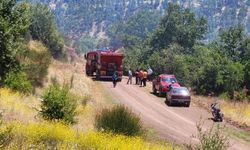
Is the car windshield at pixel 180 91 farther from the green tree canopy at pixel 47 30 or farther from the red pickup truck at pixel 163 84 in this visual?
the green tree canopy at pixel 47 30

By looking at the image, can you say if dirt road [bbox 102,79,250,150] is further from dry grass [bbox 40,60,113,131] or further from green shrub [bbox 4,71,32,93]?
green shrub [bbox 4,71,32,93]

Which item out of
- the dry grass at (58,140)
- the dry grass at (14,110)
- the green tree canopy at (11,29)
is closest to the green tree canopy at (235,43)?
the green tree canopy at (11,29)

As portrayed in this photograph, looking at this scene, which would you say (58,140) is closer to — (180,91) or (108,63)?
(180,91)

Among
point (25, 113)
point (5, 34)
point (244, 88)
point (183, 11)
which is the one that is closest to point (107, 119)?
point (25, 113)

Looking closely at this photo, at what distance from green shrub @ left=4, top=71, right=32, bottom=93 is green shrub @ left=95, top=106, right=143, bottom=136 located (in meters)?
10.2

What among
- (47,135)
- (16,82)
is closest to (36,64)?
(16,82)

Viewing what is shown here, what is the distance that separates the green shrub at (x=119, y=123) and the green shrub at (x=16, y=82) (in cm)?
1019

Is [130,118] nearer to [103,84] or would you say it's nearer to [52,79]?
[52,79]

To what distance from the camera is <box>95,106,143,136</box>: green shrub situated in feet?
64.8

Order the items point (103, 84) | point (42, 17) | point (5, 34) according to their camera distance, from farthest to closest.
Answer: point (42, 17) → point (103, 84) → point (5, 34)

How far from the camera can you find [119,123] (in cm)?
2014

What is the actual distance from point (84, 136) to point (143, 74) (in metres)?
32.1

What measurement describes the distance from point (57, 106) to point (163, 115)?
11.9 meters

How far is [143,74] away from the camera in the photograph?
47781mm
